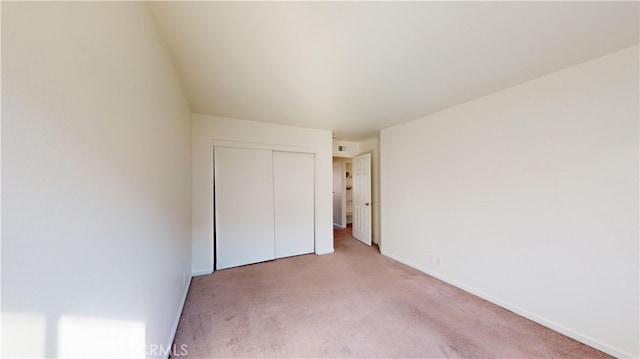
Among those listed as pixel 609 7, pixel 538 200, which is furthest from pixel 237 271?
pixel 609 7

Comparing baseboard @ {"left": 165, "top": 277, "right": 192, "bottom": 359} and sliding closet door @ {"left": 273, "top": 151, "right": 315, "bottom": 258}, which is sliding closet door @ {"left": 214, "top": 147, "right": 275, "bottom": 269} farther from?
baseboard @ {"left": 165, "top": 277, "right": 192, "bottom": 359}

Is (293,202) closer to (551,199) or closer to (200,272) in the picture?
(200,272)

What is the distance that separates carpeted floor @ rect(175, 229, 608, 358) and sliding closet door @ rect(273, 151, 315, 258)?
73 centimetres

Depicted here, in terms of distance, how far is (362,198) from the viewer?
14.6 feet

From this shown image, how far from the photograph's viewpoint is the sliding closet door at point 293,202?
3492mm

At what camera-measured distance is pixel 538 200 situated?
76.7 inches

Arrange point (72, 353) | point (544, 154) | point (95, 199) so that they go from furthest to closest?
point (544, 154)
point (95, 199)
point (72, 353)

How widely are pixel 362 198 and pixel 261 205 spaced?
213 centimetres

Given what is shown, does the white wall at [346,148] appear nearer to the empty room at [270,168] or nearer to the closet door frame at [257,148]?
the closet door frame at [257,148]

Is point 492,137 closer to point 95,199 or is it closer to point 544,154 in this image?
point 544,154

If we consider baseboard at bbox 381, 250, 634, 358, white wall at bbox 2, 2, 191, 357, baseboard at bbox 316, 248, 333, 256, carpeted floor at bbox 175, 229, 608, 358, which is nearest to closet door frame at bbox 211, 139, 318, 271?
baseboard at bbox 316, 248, 333, 256

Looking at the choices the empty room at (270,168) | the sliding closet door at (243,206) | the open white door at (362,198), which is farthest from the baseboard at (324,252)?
the open white door at (362,198)

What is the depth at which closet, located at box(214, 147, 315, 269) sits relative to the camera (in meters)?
3.12

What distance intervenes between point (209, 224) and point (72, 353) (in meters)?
2.52
